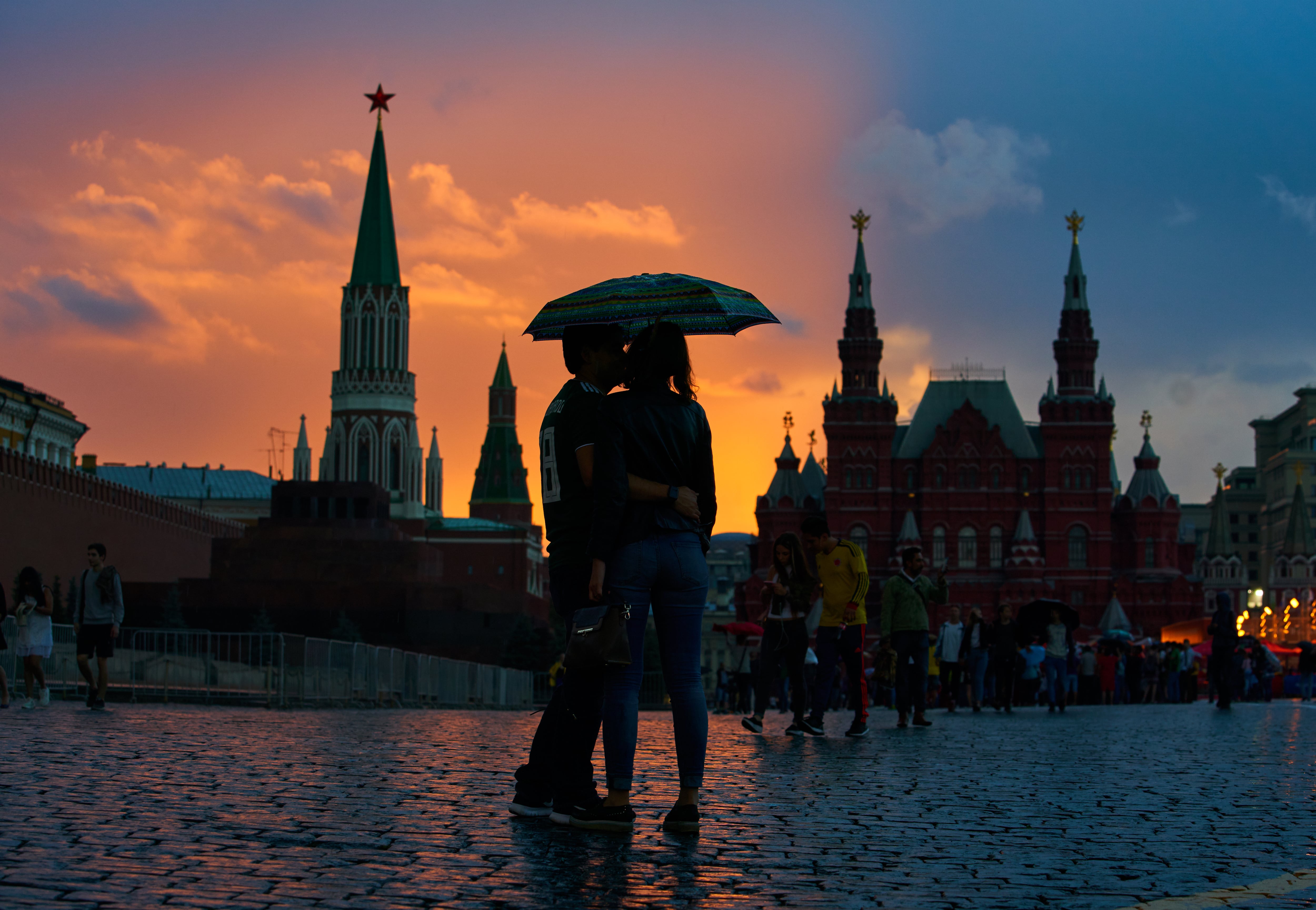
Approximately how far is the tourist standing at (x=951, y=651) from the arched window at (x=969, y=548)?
2695 inches

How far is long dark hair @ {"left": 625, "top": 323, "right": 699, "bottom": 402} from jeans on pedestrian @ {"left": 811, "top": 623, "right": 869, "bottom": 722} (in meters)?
6.80

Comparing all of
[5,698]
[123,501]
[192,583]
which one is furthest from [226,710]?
[123,501]

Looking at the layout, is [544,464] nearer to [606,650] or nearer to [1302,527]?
[606,650]

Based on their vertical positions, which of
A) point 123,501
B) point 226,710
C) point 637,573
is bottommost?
point 226,710

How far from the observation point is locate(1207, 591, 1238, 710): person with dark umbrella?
74.5ft

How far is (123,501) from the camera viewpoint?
70062mm

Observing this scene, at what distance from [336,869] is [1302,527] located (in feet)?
411

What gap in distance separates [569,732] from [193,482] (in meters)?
144

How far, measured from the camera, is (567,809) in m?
6.39

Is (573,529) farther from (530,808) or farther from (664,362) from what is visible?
(530,808)

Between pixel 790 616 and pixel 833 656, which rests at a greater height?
pixel 790 616

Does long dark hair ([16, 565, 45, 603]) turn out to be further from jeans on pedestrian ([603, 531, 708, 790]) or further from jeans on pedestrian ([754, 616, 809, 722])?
jeans on pedestrian ([603, 531, 708, 790])

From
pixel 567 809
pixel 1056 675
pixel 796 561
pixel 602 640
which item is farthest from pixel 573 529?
pixel 1056 675

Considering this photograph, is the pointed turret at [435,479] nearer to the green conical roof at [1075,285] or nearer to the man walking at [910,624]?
the green conical roof at [1075,285]
